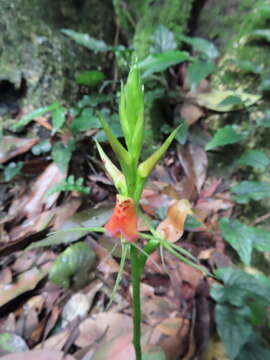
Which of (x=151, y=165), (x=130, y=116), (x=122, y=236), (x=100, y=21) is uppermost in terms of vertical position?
(x=100, y=21)

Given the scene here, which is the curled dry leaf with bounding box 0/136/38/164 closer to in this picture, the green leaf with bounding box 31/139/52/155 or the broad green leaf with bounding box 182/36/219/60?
the green leaf with bounding box 31/139/52/155

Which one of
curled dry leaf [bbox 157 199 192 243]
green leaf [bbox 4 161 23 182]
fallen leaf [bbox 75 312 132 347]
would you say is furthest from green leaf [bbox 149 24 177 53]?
fallen leaf [bbox 75 312 132 347]

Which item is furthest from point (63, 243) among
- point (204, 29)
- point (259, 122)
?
point (204, 29)

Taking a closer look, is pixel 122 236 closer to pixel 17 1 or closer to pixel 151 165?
pixel 151 165

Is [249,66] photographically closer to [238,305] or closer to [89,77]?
[89,77]

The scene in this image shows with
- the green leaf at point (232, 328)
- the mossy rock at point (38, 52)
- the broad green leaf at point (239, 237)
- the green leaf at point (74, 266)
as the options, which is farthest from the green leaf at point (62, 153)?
the green leaf at point (232, 328)

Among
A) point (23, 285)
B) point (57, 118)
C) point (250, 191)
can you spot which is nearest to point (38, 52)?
point (57, 118)
